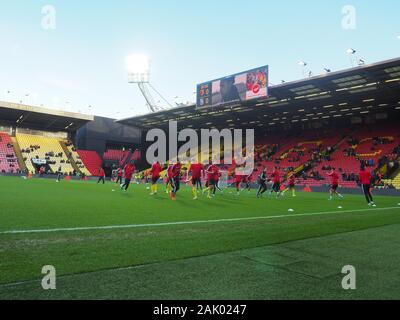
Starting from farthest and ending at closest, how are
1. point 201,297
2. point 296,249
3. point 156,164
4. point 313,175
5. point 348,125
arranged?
point 348,125, point 313,175, point 156,164, point 296,249, point 201,297

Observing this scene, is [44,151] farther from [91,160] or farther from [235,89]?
[235,89]

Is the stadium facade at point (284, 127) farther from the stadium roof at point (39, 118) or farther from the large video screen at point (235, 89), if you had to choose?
the large video screen at point (235, 89)

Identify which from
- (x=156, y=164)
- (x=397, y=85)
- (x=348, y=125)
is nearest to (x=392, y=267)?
(x=156, y=164)

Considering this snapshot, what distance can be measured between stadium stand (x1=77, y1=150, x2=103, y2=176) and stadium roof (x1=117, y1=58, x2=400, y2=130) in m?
11.3

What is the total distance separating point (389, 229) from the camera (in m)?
8.01

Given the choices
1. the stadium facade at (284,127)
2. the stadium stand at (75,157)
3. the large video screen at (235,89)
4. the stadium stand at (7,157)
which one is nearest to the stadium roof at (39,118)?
the stadium facade at (284,127)

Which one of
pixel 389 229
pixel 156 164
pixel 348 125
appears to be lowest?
pixel 389 229

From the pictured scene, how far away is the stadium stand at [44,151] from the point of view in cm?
5441

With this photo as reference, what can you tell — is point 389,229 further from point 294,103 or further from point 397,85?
point 294,103

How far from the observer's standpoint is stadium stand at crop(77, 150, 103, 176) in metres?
59.3

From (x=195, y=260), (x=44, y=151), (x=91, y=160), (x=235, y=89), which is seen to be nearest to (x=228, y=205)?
(x=195, y=260)

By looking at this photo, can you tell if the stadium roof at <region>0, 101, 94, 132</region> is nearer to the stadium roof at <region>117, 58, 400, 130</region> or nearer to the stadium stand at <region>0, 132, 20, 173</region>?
the stadium stand at <region>0, 132, 20, 173</region>

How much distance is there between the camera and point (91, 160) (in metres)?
61.1
